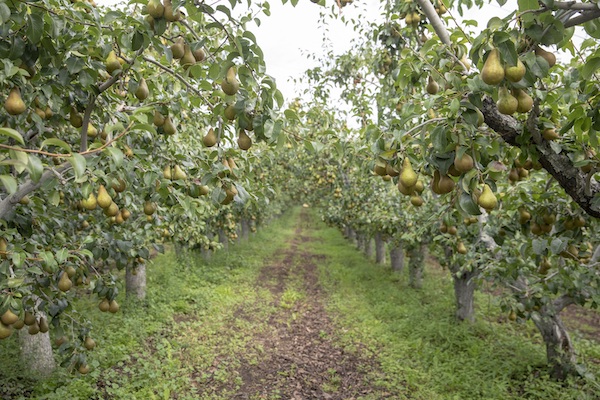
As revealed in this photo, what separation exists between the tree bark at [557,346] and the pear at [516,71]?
533 centimetres

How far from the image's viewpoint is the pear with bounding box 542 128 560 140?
224 cm

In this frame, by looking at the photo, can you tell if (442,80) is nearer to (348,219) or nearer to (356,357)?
(356,357)

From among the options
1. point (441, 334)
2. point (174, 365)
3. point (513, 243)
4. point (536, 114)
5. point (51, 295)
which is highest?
point (536, 114)

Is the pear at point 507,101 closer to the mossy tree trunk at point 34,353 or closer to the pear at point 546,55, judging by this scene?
the pear at point 546,55

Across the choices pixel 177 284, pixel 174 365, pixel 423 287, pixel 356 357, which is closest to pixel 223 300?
pixel 177 284

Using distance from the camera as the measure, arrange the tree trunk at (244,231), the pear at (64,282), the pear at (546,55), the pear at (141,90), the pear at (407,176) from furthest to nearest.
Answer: the tree trunk at (244,231), the pear at (64,282), the pear at (141,90), the pear at (407,176), the pear at (546,55)

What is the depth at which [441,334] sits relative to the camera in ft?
25.5

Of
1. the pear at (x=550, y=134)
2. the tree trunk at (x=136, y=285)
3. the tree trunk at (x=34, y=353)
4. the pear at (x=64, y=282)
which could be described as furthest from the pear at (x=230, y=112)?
the tree trunk at (x=136, y=285)

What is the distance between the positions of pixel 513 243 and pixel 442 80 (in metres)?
3.69

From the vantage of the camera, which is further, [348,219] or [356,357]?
[348,219]

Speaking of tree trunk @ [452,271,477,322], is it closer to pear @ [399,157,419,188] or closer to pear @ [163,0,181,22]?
pear @ [399,157,419,188]

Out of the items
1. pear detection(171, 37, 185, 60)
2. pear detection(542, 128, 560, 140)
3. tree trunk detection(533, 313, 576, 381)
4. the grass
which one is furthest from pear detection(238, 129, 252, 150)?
tree trunk detection(533, 313, 576, 381)

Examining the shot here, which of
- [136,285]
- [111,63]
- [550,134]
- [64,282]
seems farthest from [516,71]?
[136,285]

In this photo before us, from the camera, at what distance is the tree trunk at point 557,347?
18.7ft
